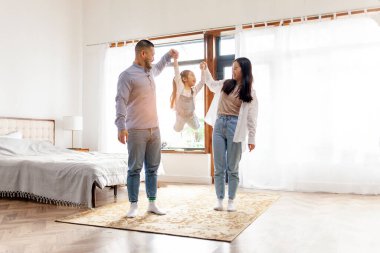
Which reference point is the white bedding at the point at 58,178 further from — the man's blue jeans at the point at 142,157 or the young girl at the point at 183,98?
the young girl at the point at 183,98

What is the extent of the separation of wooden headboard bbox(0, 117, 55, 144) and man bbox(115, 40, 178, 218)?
2831 mm

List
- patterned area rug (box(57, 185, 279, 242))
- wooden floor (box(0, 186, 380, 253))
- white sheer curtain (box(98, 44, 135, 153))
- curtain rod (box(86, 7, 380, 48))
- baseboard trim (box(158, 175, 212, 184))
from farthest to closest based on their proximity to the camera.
Answer: white sheer curtain (box(98, 44, 135, 153)), baseboard trim (box(158, 175, 212, 184)), curtain rod (box(86, 7, 380, 48)), patterned area rug (box(57, 185, 279, 242)), wooden floor (box(0, 186, 380, 253))

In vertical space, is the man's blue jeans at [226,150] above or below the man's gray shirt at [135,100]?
below

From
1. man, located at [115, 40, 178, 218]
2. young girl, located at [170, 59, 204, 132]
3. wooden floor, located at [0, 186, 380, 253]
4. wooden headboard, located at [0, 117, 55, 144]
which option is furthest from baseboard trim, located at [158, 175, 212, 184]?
man, located at [115, 40, 178, 218]

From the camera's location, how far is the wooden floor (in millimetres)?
2150

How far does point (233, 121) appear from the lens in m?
3.08

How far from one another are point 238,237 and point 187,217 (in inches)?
27.4

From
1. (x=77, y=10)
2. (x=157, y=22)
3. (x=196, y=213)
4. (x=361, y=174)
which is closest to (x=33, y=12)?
(x=77, y=10)

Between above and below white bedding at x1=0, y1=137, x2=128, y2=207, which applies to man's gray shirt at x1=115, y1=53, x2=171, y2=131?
above

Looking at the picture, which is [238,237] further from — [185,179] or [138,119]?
[185,179]

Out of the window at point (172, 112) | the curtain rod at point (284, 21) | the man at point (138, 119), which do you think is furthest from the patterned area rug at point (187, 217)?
the curtain rod at point (284, 21)

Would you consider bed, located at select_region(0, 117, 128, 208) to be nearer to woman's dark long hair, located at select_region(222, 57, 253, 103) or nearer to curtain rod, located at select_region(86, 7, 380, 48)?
woman's dark long hair, located at select_region(222, 57, 253, 103)

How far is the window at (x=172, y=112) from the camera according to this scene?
18.8 ft

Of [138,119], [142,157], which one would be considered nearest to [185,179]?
→ [142,157]
